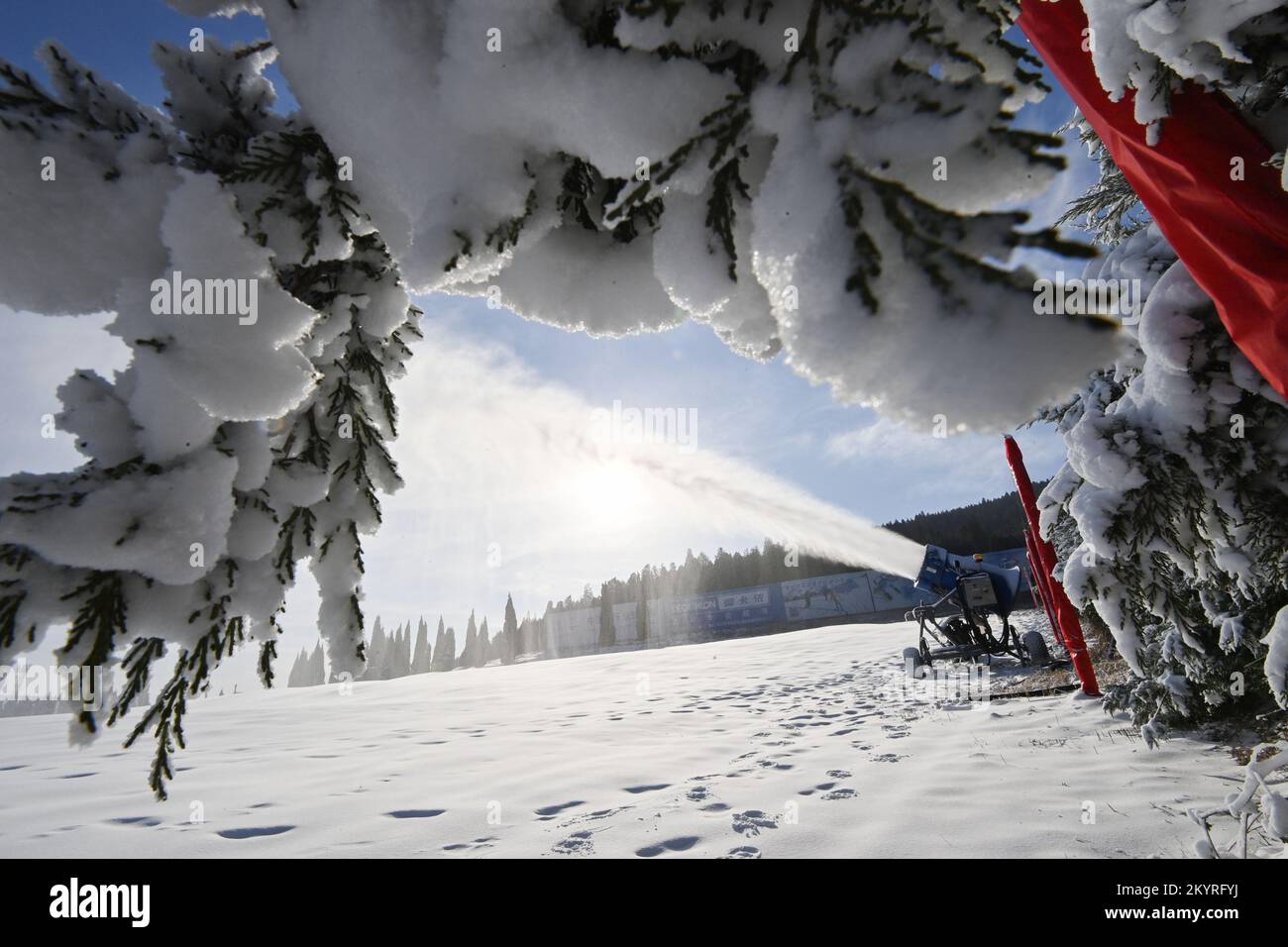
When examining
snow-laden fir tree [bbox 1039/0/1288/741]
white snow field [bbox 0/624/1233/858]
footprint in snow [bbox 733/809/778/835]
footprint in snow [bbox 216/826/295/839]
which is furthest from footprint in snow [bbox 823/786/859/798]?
footprint in snow [bbox 216/826/295/839]

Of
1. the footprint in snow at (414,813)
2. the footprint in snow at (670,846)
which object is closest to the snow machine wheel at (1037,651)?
the footprint in snow at (670,846)

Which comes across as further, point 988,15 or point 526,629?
point 526,629

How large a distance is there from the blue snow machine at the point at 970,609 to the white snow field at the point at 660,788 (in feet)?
9.23

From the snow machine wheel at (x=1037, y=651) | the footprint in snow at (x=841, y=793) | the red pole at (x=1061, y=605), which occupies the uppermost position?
the red pole at (x=1061, y=605)

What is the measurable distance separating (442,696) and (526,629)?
4489 centimetres

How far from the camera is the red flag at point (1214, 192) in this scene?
1291mm

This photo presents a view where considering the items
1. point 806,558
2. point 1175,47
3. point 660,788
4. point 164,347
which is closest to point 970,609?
point 660,788

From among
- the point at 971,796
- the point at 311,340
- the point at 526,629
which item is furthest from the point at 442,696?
the point at 526,629

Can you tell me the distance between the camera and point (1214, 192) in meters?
1.32

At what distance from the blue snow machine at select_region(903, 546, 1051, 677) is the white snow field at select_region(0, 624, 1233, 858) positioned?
281 cm

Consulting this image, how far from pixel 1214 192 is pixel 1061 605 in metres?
6.40

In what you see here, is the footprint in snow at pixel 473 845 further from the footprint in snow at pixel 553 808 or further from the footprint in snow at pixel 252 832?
the footprint in snow at pixel 252 832
